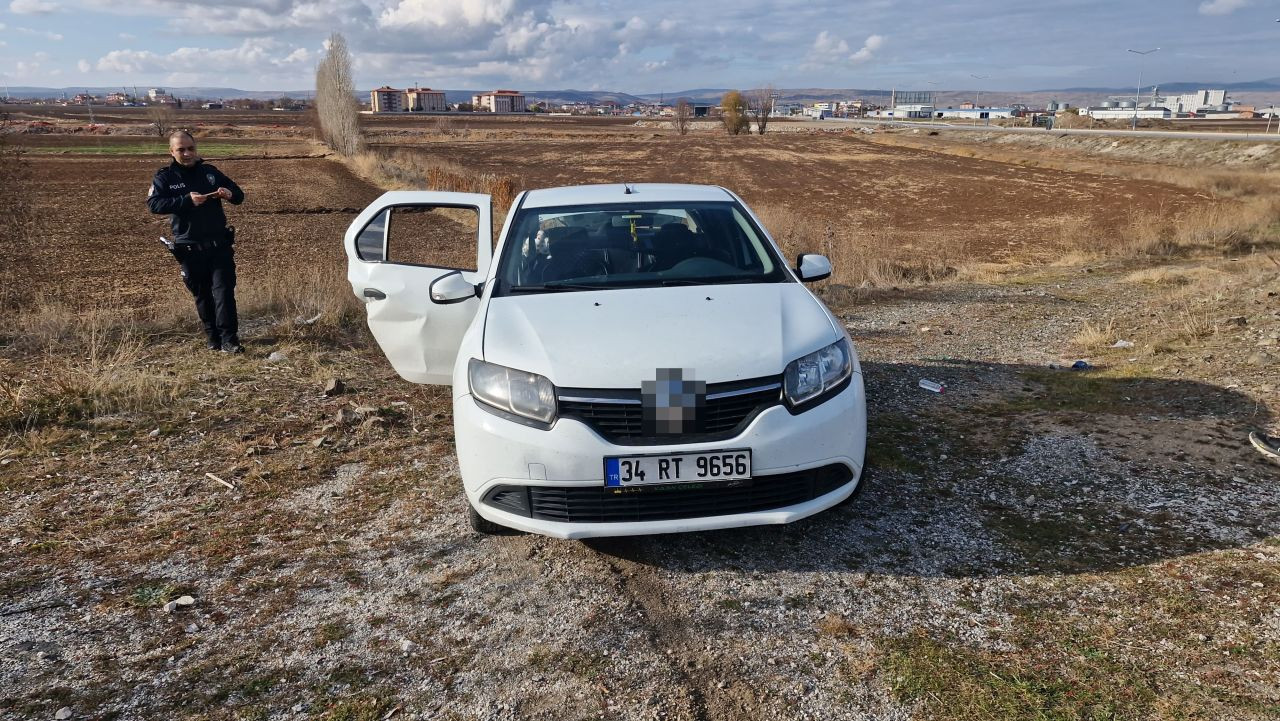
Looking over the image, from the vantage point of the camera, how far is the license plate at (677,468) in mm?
3141

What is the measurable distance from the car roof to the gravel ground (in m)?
1.66

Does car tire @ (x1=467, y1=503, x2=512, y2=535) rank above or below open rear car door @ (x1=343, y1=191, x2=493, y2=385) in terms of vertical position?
below

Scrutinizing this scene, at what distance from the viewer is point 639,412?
125 inches

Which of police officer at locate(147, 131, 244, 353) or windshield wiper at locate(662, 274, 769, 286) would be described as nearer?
windshield wiper at locate(662, 274, 769, 286)

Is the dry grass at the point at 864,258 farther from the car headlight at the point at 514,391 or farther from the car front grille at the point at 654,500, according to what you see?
the car headlight at the point at 514,391

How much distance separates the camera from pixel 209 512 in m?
A: 4.11

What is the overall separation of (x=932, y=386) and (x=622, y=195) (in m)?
2.82

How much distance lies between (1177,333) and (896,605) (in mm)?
5895

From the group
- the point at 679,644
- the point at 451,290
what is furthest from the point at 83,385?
the point at 679,644

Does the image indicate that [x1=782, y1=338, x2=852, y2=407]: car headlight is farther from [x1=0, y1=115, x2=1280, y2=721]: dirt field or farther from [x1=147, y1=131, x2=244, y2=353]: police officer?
[x1=147, y1=131, x2=244, y2=353]: police officer

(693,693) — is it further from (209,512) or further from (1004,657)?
(209,512)

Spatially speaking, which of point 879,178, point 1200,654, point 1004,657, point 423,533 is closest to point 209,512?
point 423,533

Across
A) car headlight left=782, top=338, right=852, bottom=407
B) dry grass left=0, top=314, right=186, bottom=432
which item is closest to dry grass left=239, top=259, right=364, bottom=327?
dry grass left=0, top=314, right=186, bottom=432

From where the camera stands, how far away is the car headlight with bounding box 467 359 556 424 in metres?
3.25
